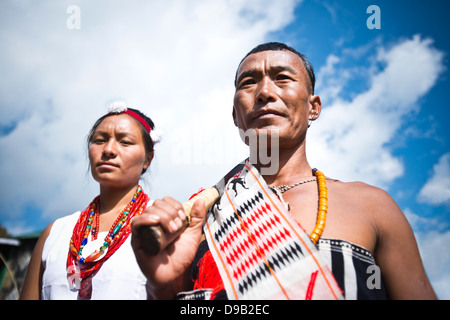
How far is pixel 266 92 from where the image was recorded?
1818mm

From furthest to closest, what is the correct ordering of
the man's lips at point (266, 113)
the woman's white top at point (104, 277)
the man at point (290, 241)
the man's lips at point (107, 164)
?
the man's lips at point (107, 164) < the woman's white top at point (104, 277) < the man's lips at point (266, 113) < the man at point (290, 241)

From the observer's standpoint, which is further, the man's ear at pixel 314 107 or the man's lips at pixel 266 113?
the man's ear at pixel 314 107

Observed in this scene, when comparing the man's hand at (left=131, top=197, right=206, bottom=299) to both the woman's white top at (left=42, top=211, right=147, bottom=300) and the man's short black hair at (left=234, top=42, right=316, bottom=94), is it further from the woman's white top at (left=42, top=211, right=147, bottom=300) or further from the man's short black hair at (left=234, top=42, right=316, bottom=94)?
the man's short black hair at (left=234, top=42, right=316, bottom=94)

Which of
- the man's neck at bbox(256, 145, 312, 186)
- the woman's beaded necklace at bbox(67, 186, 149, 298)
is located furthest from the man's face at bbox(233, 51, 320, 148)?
the woman's beaded necklace at bbox(67, 186, 149, 298)

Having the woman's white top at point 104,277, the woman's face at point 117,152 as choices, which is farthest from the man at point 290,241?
the woman's face at point 117,152

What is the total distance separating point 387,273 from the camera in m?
1.41

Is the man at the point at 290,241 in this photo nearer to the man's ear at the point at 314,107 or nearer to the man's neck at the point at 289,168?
the man's neck at the point at 289,168

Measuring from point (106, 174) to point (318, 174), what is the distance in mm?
1655

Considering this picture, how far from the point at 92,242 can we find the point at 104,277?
1.19ft

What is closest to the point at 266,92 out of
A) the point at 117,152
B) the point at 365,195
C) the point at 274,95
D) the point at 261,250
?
the point at 274,95

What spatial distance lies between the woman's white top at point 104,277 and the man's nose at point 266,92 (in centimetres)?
151

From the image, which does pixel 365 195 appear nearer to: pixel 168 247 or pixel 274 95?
pixel 274 95

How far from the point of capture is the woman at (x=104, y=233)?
79.7 inches

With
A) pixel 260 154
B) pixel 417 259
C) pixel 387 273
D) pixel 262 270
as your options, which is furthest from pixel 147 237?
pixel 417 259
